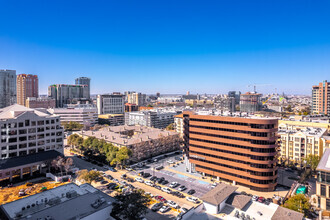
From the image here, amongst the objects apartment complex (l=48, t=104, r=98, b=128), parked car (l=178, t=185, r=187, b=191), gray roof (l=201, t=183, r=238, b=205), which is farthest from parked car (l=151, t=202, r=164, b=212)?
apartment complex (l=48, t=104, r=98, b=128)

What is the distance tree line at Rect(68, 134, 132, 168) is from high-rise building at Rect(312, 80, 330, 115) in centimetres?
15323

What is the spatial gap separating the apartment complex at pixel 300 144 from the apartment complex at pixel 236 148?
25496mm

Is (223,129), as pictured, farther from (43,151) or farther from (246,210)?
(43,151)

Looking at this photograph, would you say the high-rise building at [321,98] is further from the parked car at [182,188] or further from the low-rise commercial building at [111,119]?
the low-rise commercial building at [111,119]

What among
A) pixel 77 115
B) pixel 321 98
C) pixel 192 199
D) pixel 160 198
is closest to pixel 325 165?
pixel 192 199

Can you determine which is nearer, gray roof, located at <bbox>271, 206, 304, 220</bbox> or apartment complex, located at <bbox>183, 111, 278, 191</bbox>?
gray roof, located at <bbox>271, 206, 304, 220</bbox>

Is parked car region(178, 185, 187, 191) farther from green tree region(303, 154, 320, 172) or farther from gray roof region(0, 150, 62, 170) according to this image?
gray roof region(0, 150, 62, 170)

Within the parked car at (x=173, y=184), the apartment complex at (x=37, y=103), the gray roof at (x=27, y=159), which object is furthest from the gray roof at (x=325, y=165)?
the apartment complex at (x=37, y=103)

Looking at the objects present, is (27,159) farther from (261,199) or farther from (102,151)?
(261,199)

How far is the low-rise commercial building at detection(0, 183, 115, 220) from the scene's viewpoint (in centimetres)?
3365

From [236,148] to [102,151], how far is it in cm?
4697

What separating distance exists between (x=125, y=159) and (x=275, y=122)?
160ft

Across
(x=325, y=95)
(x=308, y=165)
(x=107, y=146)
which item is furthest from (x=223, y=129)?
(x=325, y=95)

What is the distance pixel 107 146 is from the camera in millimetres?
78688
